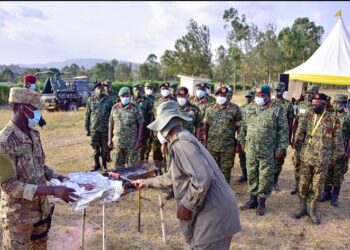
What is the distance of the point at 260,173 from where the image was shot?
497cm

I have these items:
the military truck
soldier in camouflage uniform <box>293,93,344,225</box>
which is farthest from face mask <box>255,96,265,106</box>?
the military truck

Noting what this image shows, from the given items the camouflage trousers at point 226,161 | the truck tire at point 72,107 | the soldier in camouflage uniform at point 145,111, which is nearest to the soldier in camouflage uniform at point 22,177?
the camouflage trousers at point 226,161

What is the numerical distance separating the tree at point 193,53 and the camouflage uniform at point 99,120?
94.0 ft

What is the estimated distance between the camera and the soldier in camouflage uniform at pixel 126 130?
5.72m

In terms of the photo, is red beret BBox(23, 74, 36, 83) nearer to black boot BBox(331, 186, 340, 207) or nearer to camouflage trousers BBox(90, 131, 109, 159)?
camouflage trousers BBox(90, 131, 109, 159)

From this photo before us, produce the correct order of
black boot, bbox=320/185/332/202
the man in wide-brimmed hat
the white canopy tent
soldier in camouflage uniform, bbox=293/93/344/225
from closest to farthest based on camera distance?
1. the man in wide-brimmed hat
2. soldier in camouflage uniform, bbox=293/93/344/225
3. black boot, bbox=320/185/332/202
4. the white canopy tent

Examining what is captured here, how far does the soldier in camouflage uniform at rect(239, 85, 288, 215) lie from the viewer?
16.1 ft

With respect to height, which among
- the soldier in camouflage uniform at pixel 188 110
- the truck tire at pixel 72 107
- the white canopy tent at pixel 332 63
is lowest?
the truck tire at pixel 72 107

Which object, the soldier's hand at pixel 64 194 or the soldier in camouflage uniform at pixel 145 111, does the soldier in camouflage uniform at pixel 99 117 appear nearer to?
the soldier in camouflage uniform at pixel 145 111

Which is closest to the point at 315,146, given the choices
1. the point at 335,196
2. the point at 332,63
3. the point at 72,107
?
the point at 335,196

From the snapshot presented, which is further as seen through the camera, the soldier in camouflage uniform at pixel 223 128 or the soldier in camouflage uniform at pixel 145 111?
the soldier in camouflage uniform at pixel 145 111

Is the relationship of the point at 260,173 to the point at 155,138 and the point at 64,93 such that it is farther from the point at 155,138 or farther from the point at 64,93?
the point at 64,93

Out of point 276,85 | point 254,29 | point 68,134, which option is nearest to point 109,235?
point 276,85

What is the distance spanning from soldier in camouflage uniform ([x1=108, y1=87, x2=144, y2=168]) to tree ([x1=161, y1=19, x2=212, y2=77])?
2954 cm
